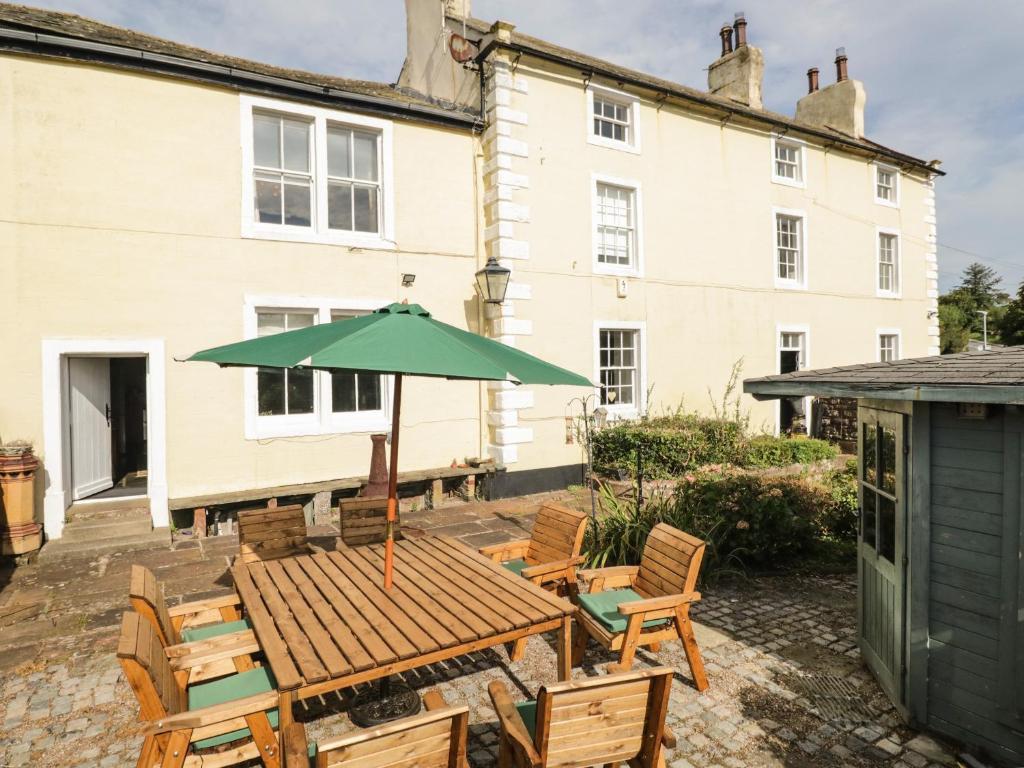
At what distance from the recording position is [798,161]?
15.2 metres

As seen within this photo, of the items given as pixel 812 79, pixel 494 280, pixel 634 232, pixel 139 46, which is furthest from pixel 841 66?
pixel 139 46

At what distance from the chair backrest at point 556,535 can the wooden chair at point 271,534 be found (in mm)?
2173

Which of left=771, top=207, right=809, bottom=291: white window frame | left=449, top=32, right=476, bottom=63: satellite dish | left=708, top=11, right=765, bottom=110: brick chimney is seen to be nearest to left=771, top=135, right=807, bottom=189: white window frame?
left=771, top=207, right=809, bottom=291: white window frame

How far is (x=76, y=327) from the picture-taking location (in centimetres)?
791

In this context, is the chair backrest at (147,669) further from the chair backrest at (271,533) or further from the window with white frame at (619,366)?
the window with white frame at (619,366)

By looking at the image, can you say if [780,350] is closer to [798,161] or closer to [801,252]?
[801,252]

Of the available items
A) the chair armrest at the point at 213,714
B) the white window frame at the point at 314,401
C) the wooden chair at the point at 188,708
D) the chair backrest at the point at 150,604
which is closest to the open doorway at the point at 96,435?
the white window frame at the point at 314,401

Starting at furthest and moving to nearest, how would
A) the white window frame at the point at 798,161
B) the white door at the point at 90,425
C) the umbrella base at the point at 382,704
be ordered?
the white window frame at the point at 798,161, the white door at the point at 90,425, the umbrella base at the point at 382,704

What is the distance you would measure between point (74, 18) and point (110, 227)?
3.91 m

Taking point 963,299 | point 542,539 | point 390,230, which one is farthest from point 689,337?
point 963,299

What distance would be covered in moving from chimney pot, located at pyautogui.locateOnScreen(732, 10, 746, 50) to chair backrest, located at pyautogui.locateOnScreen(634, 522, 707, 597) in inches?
630

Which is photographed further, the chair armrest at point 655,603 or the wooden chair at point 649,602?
the wooden chair at point 649,602

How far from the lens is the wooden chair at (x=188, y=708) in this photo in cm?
256

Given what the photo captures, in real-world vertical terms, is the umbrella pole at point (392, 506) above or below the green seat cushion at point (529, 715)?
above
